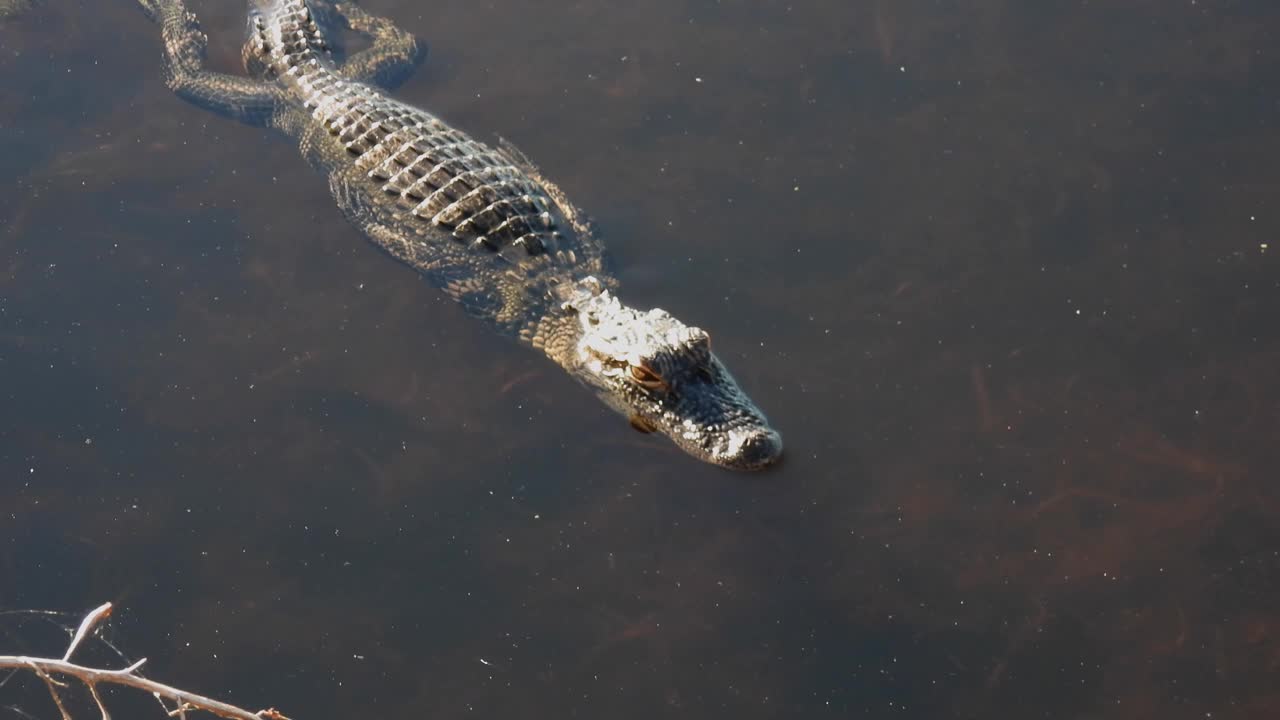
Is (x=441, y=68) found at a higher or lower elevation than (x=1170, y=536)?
higher

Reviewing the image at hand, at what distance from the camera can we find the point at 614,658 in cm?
443

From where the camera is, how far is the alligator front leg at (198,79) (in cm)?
667

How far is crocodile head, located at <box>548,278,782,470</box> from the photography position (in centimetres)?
498

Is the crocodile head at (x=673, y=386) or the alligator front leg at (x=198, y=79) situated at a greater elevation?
the alligator front leg at (x=198, y=79)

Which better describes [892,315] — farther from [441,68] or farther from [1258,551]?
[441,68]

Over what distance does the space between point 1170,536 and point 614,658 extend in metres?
2.25

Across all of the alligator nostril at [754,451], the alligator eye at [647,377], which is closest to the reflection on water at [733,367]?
the alligator nostril at [754,451]

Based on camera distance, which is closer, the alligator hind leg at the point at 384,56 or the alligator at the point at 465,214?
the alligator at the point at 465,214

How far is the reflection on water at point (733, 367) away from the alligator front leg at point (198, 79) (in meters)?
0.11

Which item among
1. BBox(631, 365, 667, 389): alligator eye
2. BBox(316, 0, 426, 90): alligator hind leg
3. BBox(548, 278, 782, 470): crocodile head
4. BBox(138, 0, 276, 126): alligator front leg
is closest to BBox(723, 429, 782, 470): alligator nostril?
BBox(548, 278, 782, 470): crocodile head

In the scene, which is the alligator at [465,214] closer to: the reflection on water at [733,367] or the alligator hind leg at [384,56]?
the alligator hind leg at [384,56]

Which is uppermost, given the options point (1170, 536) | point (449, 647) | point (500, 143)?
point (500, 143)

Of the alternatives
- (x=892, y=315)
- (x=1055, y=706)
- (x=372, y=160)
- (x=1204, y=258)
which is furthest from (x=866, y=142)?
(x=1055, y=706)

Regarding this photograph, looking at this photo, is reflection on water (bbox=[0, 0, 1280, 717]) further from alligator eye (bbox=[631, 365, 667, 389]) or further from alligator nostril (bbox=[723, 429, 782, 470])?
alligator eye (bbox=[631, 365, 667, 389])
